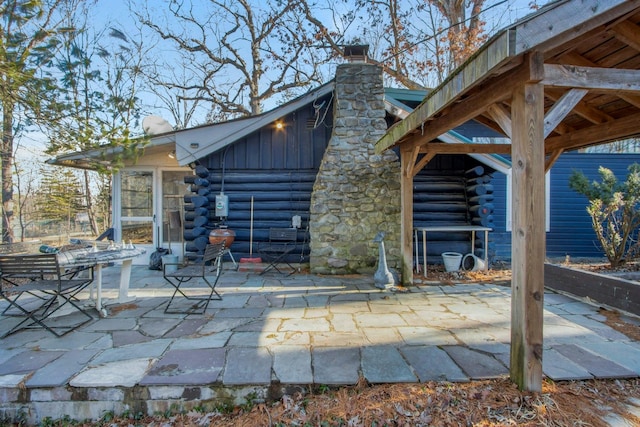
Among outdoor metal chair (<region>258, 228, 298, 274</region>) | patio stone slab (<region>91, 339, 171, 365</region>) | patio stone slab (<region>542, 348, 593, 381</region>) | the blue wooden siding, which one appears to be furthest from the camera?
the blue wooden siding

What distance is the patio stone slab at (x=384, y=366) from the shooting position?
2270 millimetres

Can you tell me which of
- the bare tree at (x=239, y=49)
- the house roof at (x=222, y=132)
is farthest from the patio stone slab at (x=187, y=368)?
the bare tree at (x=239, y=49)

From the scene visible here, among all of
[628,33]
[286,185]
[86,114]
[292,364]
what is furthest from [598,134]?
[86,114]

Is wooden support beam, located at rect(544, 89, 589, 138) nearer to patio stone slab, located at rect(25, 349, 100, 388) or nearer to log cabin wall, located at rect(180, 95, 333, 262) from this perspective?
patio stone slab, located at rect(25, 349, 100, 388)

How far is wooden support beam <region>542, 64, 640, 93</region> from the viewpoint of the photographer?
2.10 metres

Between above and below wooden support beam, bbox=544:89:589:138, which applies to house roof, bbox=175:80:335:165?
above

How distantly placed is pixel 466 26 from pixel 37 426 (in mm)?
13424

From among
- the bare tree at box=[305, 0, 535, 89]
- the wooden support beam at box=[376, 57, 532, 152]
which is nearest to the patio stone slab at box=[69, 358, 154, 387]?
the wooden support beam at box=[376, 57, 532, 152]

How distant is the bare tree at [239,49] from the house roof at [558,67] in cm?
973

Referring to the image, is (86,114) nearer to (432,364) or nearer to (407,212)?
(407,212)

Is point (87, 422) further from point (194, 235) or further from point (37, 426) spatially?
point (194, 235)

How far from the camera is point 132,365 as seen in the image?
246 cm

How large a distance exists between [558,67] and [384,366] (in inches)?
93.6

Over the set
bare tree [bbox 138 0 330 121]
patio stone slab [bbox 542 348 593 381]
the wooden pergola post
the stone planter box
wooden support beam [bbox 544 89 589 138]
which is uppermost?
bare tree [bbox 138 0 330 121]
